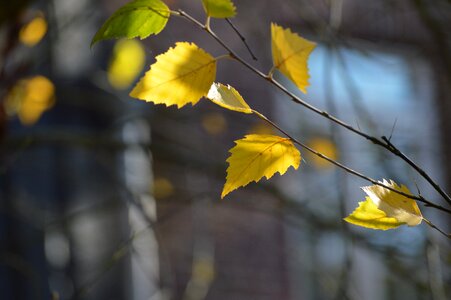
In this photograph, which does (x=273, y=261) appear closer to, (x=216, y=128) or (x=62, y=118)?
(x=216, y=128)

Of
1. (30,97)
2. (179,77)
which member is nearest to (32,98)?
(30,97)

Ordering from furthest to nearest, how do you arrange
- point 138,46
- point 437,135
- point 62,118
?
point 437,135 → point 62,118 → point 138,46

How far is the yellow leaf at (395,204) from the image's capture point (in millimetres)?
989

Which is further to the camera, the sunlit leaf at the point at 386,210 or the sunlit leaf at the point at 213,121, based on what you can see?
the sunlit leaf at the point at 213,121

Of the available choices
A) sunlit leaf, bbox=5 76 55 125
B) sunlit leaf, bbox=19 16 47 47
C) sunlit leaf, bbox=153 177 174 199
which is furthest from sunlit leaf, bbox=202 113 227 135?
sunlit leaf, bbox=19 16 47 47

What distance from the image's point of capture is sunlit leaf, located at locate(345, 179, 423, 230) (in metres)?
0.99

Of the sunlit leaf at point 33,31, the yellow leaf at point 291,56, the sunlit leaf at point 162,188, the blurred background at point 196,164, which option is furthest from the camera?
the sunlit leaf at point 162,188

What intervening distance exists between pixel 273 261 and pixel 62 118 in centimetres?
191

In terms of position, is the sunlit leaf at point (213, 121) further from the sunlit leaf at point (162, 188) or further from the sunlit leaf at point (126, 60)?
the sunlit leaf at point (126, 60)

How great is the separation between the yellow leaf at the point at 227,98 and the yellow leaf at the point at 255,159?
5 cm

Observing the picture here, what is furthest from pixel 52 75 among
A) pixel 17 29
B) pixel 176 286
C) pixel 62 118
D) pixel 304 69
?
pixel 304 69

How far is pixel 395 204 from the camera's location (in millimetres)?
997

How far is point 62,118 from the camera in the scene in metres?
4.25

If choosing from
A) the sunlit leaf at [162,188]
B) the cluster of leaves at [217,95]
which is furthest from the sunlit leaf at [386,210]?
the sunlit leaf at [162,188]
